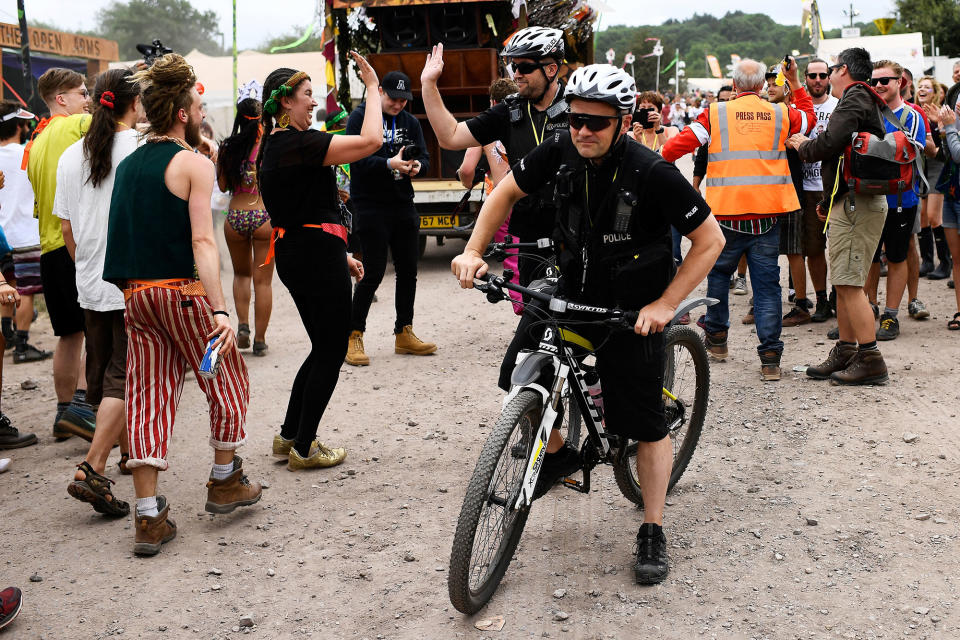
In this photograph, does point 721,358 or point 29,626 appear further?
point 721,358

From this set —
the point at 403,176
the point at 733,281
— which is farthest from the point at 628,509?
the point at 733,281

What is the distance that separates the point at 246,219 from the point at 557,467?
14.8ft

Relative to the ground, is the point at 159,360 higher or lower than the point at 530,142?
lower

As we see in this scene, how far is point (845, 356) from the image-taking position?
6.39 metres

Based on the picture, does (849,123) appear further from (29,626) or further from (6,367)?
(6,367)

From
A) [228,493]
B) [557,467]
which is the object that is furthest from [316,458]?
[557,467]

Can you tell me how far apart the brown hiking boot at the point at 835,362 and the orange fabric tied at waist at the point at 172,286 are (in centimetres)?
431

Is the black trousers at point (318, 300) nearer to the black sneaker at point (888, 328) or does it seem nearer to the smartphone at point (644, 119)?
the black sneaker at point (888, 328)

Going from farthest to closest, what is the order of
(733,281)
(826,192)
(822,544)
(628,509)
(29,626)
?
(733,281)
(826,192)
(628,509)
(822,544)
(29,626)

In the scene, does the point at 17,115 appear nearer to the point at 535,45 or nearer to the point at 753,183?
the point at 535,45

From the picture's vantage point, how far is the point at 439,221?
37.4ft

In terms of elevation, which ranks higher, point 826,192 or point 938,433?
point 826,192

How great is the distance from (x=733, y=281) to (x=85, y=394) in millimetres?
6344

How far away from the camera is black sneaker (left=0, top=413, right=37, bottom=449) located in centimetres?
574
